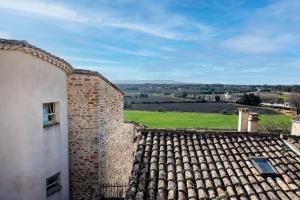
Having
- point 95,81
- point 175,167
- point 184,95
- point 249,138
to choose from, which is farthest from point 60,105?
point 184,95

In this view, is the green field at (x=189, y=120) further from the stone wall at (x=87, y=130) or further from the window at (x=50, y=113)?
the window at (x=50, y=113)

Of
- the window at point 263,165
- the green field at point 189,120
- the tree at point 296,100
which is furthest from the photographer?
the tree at point 296,100

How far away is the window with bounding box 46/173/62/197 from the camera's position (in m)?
12.6

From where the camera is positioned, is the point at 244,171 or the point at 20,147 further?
the point at 20,147

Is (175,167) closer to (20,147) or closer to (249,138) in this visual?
(249,138)

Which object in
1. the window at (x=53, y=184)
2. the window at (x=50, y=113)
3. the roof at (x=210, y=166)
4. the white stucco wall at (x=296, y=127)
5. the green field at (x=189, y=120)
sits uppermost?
the window at (x=50, y=113)

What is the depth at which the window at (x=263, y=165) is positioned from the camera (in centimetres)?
908

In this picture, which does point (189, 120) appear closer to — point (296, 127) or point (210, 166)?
point (296, 127)

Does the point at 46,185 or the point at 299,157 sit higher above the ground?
the point at 299,157

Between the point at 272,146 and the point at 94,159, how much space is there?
779 cm

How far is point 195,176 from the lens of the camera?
29.1ft

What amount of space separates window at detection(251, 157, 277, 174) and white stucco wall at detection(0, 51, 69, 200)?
7.75 meters

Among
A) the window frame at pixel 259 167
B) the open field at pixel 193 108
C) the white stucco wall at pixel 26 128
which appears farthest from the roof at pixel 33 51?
the open field at pixel 193 108

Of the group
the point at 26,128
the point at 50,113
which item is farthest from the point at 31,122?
the point at 50,113
